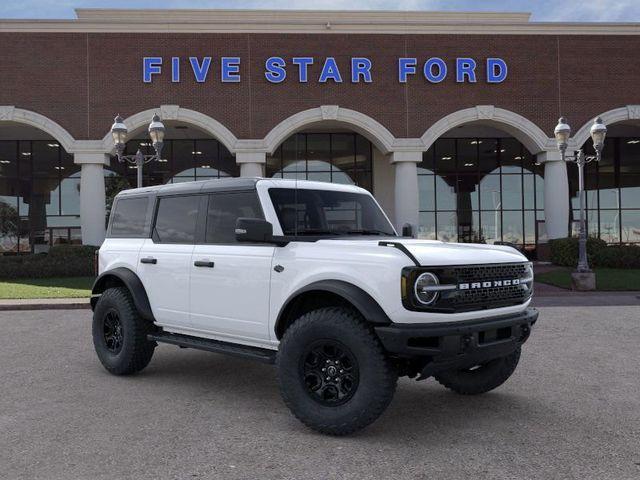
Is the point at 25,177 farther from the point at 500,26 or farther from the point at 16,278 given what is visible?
the point at 500,26

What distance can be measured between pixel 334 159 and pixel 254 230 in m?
25.1

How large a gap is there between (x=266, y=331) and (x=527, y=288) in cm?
247

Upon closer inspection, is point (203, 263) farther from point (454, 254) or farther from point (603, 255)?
point (603, 255)

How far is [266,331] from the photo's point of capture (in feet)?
16.5

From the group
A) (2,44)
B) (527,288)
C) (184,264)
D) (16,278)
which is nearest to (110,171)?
(2,44)

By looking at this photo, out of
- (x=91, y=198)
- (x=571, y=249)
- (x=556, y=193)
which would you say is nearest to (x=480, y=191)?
(x=556, y=193)

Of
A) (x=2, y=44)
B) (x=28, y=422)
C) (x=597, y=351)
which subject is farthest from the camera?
(x=2, y=44)

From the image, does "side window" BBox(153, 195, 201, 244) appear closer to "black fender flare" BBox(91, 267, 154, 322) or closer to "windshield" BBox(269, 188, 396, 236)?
"black fender flare" BBox(91, 267, 154, 322)

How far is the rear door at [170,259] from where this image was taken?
5809 mm

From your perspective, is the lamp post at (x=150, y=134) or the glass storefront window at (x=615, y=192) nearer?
the lamp post at (x=150, y=134)

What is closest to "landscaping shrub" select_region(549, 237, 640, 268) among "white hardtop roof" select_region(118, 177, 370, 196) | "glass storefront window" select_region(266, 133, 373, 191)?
"glass storefront window" select_region(266, 133, 373, 191)

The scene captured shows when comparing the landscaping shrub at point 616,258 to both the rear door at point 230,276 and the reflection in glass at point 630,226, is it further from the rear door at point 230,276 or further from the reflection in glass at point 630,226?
the rear door at point 230,276

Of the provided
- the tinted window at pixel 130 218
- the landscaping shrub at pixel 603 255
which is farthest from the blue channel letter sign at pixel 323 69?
the tinted window at pixel 130 218

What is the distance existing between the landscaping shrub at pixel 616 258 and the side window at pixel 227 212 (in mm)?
20679
